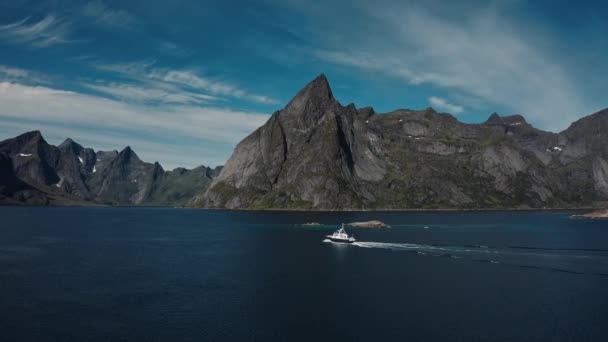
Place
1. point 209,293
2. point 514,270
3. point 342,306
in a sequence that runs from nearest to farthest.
Answer: point 342,306 < point 209,293 < point 514,270

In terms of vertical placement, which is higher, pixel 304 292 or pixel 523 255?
pixel 523 255

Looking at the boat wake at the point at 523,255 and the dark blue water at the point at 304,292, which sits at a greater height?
the boat wake at the point at 523,255

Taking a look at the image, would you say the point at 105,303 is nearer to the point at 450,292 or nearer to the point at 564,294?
the point at 450,292

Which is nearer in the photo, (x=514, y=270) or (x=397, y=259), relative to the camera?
(x=514, y=270)

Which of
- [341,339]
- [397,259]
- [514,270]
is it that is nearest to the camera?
[341,339]

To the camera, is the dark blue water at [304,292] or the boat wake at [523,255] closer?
the dark blue water at [304,292]

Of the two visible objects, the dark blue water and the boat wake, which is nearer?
the dark blue water

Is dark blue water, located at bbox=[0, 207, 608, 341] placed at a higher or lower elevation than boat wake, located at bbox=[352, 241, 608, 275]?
lower

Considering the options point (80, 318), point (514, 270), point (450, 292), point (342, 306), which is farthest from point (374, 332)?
point (514, 270)
